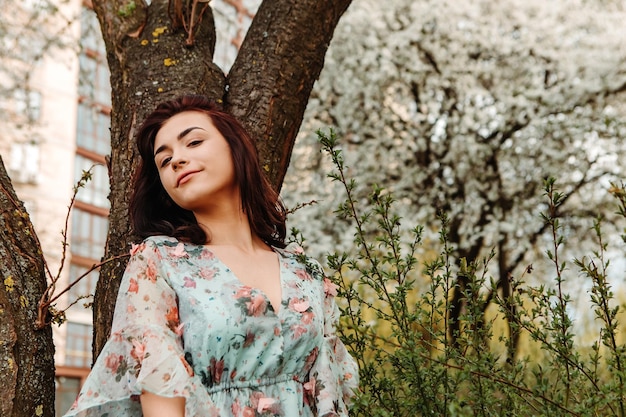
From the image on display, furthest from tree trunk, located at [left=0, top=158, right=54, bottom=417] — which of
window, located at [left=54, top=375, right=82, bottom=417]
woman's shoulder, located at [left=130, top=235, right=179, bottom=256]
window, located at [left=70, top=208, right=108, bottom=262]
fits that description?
window, located at [left=70, top=208, right=108, bottom=262]

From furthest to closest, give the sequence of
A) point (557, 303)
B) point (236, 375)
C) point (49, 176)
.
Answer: point (49, 176), point (557, 303), point (236, 375)

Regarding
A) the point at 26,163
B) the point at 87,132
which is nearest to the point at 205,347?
the point at 26,163

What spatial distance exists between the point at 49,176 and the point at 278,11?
84.3 ft

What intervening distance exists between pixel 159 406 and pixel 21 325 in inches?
31.9

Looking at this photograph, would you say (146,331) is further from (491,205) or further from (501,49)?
(501,49)

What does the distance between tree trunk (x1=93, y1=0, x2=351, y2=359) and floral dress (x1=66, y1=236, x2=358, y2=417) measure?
72 cm

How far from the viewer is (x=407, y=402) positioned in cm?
245

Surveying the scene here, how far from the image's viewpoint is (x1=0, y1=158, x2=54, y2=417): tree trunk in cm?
251

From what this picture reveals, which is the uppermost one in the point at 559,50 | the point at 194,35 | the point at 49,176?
the point at 49,176

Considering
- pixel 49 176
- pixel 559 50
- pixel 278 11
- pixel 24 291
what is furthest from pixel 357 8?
pixel 49 176

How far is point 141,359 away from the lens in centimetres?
200

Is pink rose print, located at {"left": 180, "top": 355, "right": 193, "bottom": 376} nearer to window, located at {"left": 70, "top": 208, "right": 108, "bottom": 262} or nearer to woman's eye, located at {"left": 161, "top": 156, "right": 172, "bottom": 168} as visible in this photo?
woman's eye, located at {"left": 161, "top": 156, "right": 172, "bottom": 168}

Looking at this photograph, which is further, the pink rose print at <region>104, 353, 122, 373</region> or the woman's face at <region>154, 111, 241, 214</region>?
the woman's face at <region>154, 111, 241, 214</region>

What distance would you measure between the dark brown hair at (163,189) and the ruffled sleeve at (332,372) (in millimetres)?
334
